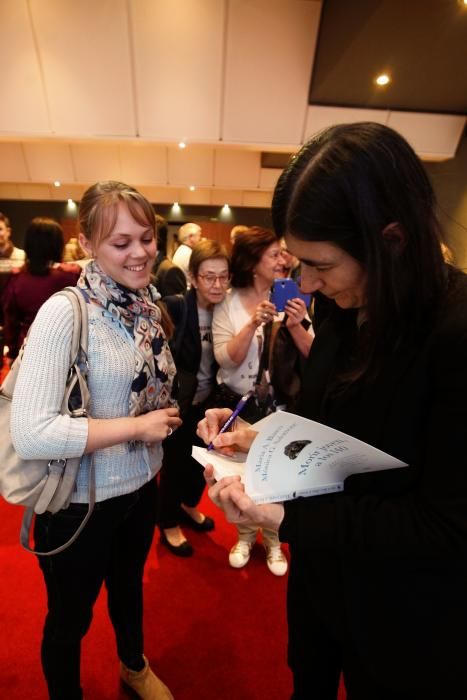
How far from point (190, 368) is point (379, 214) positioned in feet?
4.26

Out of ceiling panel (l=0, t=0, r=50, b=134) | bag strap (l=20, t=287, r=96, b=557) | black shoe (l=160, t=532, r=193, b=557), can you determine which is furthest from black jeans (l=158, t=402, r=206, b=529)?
ceiling panel (l=0, t=0, r=50, b=134)

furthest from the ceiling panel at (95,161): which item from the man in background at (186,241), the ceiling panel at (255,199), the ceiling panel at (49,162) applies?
the man in background at (186,241)

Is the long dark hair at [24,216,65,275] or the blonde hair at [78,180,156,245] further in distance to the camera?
the long dark hair at [24,216,65,275]

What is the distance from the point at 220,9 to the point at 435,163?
113 inches

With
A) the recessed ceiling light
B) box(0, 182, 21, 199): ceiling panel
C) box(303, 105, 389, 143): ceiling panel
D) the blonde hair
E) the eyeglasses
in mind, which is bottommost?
box(0, 182, 21, 199): ceiling panel

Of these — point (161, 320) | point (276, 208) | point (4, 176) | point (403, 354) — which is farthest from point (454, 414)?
point (4, 176)

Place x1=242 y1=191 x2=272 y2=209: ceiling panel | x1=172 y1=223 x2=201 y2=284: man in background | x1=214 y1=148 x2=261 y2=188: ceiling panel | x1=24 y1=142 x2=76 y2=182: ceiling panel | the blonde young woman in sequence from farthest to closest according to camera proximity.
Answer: x1=242 y1=191 x2=272 y2=209: ceiling panel → x1=214 y1=148 x2=261 y2=188: ceiling panel → x1=24 y1=142 x2=76 y2=182: ceiling panel → x1=172 y1=223 x2=201 y2=284: man in background → the blonde young woman

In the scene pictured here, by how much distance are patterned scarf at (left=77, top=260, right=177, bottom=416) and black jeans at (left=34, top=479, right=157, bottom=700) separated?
29 cm

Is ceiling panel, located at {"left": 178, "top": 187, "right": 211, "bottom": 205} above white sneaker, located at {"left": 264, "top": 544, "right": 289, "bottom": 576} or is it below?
above

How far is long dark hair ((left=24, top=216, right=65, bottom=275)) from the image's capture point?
2.15 metres

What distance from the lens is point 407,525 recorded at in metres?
0.54

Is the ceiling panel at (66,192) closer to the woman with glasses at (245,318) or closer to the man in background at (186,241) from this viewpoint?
the man in background at (186,241)

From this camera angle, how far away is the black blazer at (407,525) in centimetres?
51

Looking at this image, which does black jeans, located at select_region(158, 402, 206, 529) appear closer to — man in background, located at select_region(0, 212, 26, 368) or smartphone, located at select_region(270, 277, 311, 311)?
smartphone, located at select_region(270, 277, 311, 311)
